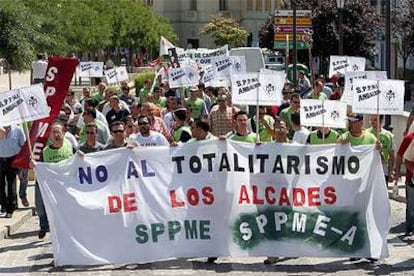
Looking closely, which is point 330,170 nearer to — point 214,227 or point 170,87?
point 214,227

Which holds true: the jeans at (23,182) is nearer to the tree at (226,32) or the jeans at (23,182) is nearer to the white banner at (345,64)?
the white banner at (345,64)

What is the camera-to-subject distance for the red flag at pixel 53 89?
45.1 feet

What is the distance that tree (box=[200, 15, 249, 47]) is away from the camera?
95.0 m

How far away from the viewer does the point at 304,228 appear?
11.4 m

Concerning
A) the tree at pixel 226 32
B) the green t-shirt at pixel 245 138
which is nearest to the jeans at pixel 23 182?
the green t-shirt at pixel 245 138

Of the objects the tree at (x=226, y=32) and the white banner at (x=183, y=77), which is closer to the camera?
the white banner at (x=183, y=77)

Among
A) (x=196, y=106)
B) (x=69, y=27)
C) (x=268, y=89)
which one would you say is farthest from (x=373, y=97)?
(x=69, y=27)

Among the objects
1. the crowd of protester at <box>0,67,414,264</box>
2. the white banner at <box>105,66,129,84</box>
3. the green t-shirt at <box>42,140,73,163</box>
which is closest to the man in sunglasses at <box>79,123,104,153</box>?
the crowd of protester at <box>0,67,414,264</box>

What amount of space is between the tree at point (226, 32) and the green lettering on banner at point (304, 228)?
82810 mm

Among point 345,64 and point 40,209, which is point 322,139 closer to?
point 40,209

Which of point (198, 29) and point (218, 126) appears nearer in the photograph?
point (218, 126)

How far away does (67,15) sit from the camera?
47.0m

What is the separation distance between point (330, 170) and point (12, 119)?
3976 millimetres

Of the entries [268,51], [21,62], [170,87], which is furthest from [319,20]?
[170,87]
